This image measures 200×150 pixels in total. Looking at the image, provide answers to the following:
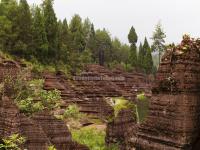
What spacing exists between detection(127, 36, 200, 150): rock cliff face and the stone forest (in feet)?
0.07

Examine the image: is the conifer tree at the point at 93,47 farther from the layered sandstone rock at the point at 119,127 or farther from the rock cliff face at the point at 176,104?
the rock cliff face at the point at 176,104

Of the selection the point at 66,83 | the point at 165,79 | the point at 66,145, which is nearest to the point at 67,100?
the point at 66,83

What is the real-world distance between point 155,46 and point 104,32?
96.0ft

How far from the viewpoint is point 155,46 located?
2800 inches

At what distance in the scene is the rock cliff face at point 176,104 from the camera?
870 cm

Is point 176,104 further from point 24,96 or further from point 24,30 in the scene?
point 24,30

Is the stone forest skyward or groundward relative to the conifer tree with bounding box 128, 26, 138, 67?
groundward

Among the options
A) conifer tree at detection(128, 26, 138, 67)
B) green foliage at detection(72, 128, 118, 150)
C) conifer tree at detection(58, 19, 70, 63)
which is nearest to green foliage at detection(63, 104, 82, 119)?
green foliage at detection(72, 128, 118, 150)

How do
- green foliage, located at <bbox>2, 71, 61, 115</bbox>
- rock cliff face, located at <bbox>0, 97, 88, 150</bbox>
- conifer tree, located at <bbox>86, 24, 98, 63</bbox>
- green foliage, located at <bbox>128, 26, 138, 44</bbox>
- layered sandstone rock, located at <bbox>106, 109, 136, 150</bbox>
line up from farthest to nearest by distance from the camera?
conifer tree, located at <bbox>86, 24, 98, 63</bbox> < green foliage, located at <bbox>128, 26, 138, 44</bbox> < green foliage, located at <bbox>2, 71, 61, 115</bbox> < layered sandstone rock, located at <bbox>106, 109, 136, 150</bbox> < rock cliff face, located at <bbox>0, 97, 88, 150</bbox>

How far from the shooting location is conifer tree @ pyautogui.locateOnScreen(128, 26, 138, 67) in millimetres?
80062

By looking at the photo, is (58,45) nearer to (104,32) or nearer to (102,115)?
(102,115)

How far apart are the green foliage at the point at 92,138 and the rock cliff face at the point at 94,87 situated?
5.96m

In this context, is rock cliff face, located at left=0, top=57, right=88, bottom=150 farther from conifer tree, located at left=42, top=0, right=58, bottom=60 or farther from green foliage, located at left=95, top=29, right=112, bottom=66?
green foliage, located at left=95, top=29, right=112, bottom=66

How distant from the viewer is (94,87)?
170 feet
